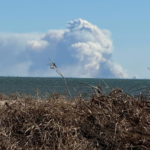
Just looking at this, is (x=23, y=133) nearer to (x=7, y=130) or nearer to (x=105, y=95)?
(x=7, y=130)

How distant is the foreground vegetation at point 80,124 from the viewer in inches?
209

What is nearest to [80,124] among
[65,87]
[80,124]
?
[80,124]

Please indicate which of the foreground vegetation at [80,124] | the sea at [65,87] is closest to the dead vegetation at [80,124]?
the foreground vegetation at [80,124]

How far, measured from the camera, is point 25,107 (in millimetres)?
6137

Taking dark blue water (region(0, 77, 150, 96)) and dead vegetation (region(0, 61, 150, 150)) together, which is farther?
dark blue water (region(0, 77, 150, 96))

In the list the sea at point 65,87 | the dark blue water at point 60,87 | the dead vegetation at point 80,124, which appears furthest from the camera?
the dark blue water at point 60,87

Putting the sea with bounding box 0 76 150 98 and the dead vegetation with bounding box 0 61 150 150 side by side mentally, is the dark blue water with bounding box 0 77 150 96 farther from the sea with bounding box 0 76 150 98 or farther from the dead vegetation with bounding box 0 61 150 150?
the dead vegetation with bounding box 0 61 150 150

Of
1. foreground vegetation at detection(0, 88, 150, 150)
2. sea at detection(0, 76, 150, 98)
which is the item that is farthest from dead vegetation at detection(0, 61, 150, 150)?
sea at detection(0, 76, 150, 98)

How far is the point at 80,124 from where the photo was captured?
18.6 feet

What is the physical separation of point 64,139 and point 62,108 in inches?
32.0

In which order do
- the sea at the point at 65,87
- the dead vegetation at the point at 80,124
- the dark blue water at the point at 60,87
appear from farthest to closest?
the dark blue water at the point at 60,87 < the sea at the point at 65,87 < the dead vegetation at the point at 80,124

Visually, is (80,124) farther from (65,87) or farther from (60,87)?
(60,87)

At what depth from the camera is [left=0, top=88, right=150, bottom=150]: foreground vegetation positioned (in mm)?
5297

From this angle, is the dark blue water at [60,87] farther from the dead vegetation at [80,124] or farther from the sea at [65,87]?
the dead vegetation at [80,124]
